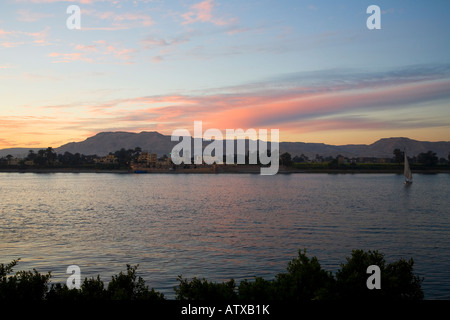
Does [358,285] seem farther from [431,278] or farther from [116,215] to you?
[116,215]

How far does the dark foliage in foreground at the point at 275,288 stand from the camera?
43.1 ft

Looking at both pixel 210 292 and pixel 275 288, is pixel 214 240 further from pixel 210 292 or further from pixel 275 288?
pixel 210 292

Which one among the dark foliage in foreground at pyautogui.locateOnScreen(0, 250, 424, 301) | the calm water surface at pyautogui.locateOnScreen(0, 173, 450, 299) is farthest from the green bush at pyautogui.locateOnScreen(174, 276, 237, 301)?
the calm water surface at pyautogui.locateOnScreen(0, 173, 450, 299)

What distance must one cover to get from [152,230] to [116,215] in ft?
59.2

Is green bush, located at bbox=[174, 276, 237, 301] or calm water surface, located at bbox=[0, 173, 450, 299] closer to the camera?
green bush, located at bbox=[174, 276, 237, 301]

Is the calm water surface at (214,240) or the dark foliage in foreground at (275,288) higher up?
the dark foliage in foreground at (275,288)

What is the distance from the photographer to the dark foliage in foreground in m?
13.1

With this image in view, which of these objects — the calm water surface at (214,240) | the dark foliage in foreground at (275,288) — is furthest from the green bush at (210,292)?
the calm water surface at (214,240)

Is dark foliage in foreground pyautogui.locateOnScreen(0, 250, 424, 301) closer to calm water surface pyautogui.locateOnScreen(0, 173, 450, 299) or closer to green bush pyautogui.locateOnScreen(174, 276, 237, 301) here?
green bush pyautogui.locateOnScreen(174, 276, 237, 301)

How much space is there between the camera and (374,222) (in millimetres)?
52594

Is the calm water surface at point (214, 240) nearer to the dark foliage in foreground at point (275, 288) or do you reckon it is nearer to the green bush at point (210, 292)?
the dark foliage in foreground at point (275, 288)

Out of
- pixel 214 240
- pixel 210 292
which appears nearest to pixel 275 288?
pixel 210 292

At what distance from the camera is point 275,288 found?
13469 millimetres
